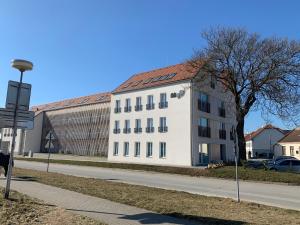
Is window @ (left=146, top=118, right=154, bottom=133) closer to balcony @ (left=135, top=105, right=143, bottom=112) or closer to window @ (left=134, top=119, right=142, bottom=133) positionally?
window @ (left=134, top=119, right=142, bottom=133)

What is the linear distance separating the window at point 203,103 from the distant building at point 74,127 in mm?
20426

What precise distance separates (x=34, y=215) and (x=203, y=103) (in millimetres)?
32022

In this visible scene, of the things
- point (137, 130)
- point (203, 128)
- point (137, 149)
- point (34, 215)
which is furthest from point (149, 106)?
point (34, 215)

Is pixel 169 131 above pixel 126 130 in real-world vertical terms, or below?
below

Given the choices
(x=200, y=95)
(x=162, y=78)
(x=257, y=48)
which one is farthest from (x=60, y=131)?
(x=257, y=48)

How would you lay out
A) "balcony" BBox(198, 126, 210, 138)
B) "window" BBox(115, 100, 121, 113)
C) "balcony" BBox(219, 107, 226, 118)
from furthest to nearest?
"window" BBox(115, 100, 121, 113) → "balcony" BBox(219, 107, 226, 118) → "balcony" BBox(198, 126, 210, 138)

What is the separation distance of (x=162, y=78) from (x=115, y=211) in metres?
33.5

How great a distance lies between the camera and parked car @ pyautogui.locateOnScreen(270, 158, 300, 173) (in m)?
25.9

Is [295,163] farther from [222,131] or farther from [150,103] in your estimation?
[150,103]

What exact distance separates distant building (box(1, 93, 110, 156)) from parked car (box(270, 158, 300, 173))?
31229mm

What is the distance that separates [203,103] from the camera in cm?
3816

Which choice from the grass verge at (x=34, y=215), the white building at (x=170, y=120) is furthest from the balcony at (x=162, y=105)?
the grass verge at (x=34, y=215)

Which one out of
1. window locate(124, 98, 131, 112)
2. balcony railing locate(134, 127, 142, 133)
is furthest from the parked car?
window locate(124, 98, 131, 112)

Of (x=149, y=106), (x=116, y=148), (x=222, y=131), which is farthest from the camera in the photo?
(x=116, y=148)
